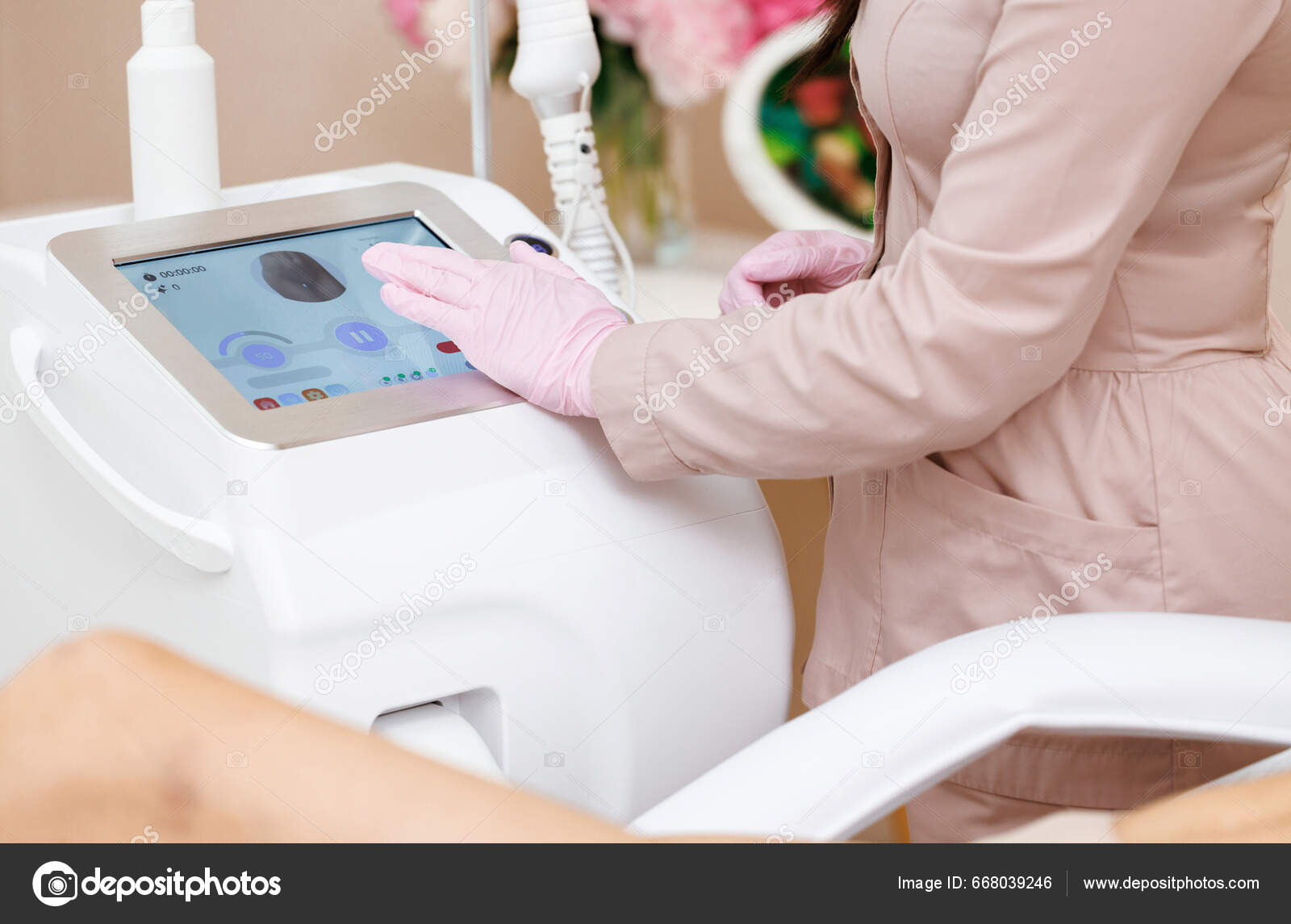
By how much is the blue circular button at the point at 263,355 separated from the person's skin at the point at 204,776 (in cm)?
49

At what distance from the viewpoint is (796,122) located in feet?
5.26

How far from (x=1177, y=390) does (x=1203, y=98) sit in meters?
0.23

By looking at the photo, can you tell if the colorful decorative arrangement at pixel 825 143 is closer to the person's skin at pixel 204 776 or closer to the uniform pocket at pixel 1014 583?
the uniform pocket at pixel 1014 583

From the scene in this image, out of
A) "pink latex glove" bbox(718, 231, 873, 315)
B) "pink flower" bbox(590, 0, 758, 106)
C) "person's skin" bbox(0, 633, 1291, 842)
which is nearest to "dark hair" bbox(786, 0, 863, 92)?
"pink latex glove" bbox(718, 231, 873, 315)

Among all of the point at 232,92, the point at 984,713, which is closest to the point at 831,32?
the point at 984,713

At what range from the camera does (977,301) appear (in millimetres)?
766

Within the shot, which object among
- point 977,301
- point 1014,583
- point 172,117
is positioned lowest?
point 1014,583

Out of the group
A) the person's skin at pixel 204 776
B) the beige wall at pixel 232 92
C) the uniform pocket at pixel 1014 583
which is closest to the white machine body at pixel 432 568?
the uniform pocket at pixel 1014 583

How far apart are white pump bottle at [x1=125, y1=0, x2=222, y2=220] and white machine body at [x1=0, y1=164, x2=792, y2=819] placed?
2.6 inches

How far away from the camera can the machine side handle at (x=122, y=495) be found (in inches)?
31.8

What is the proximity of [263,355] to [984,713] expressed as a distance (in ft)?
1.73

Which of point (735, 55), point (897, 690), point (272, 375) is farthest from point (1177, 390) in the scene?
point (735, 55)
